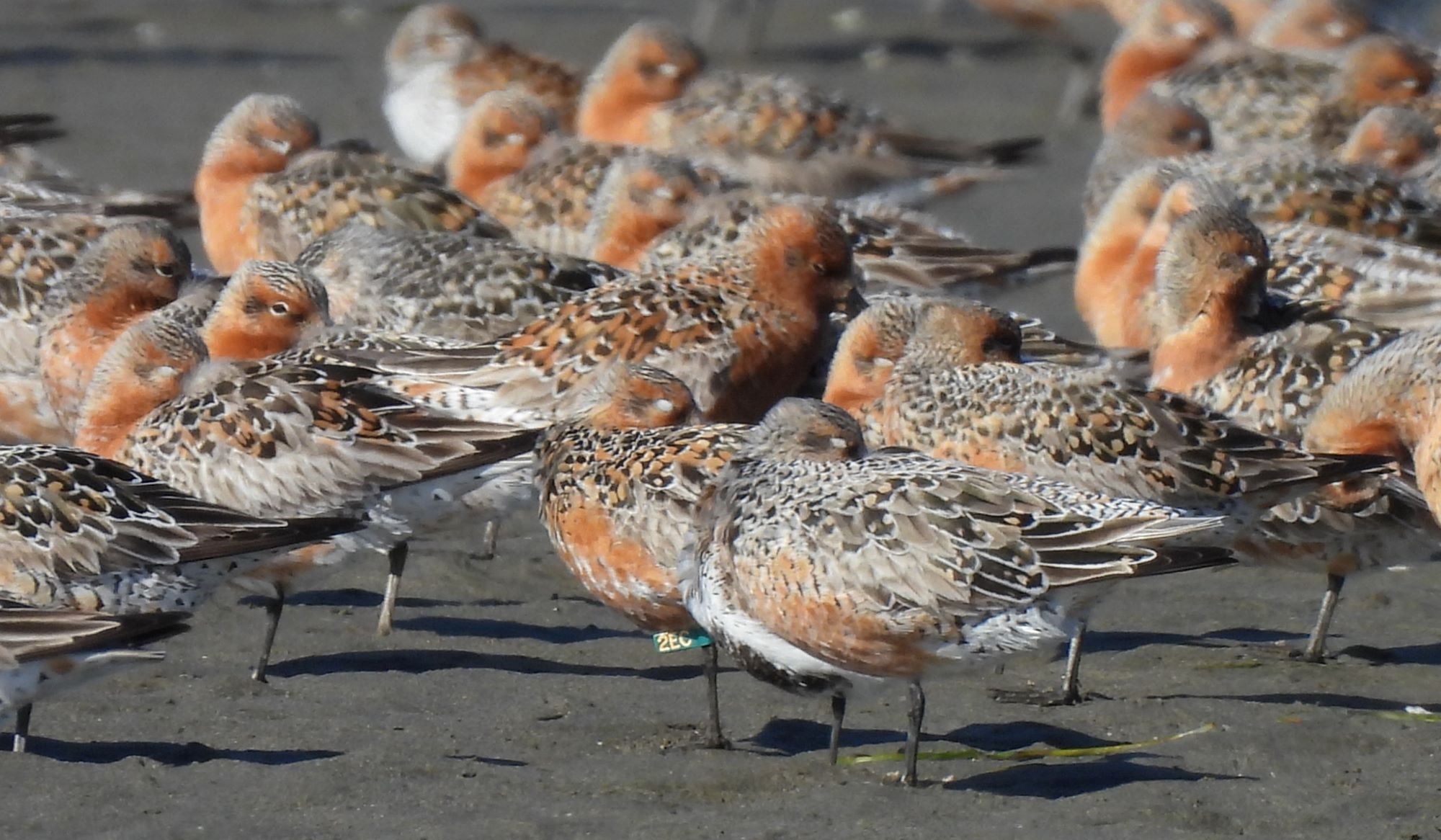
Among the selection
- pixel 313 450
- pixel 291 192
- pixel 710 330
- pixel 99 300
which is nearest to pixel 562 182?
pixel 291 192

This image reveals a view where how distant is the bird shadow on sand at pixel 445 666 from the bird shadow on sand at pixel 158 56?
540 inches

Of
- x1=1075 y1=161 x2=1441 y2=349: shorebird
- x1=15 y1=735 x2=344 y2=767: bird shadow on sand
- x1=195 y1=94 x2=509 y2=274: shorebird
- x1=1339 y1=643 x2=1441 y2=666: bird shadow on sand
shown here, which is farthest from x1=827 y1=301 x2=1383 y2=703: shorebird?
x1=195 y1=94 x2=509 y2=274: shorebird

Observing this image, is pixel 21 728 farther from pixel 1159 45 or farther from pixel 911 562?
pixel 1159 45

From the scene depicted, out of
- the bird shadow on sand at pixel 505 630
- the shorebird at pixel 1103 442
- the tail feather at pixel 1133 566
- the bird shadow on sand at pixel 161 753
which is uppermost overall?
the tail feather at pixel 1133 566

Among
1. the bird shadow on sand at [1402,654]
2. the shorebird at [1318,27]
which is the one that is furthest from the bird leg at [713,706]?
the shorebird at [1318,27]

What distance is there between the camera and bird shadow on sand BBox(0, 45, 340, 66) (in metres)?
20.7

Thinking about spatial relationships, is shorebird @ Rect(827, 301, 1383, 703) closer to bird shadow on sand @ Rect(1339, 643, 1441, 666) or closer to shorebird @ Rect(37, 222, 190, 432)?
bird shadow on sand @ Rect(1339, 643, 1441, 666)

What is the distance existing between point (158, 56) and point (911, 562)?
54.1 ft

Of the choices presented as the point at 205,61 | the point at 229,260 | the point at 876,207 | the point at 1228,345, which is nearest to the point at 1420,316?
the point at 1228,345

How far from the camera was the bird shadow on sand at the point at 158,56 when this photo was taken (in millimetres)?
20719

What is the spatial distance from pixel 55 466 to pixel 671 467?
1903 millimetres

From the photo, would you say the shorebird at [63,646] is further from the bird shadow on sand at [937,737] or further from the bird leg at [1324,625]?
the bird leg at [1324,625]

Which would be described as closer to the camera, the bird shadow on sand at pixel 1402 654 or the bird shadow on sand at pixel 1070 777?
the bird shadow on sand at pixel 1070 777

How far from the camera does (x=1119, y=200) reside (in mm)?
12078
